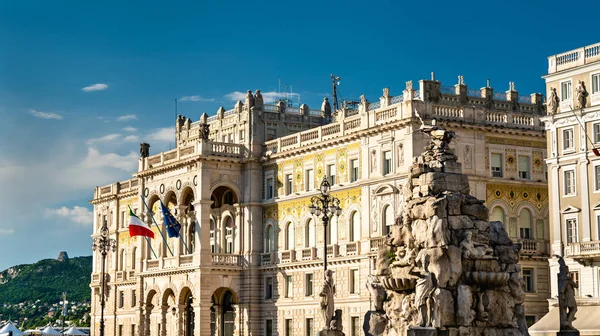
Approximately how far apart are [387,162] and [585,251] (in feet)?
47.3

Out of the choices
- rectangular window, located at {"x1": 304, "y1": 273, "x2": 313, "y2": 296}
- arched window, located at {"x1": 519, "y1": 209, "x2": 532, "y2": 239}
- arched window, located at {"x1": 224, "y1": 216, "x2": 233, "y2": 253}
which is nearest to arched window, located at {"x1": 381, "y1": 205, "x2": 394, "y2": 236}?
arched window, located at {"x1": 519, "y1": 209, "x2": 532, "y2": 239}

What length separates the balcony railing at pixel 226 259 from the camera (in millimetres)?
83625

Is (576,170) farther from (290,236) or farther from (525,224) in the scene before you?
(290,236)

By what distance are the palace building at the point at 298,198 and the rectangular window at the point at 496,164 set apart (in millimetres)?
84

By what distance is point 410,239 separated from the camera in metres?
40.7

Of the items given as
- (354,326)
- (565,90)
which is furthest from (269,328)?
(565,90)

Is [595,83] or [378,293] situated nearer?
[378,293]

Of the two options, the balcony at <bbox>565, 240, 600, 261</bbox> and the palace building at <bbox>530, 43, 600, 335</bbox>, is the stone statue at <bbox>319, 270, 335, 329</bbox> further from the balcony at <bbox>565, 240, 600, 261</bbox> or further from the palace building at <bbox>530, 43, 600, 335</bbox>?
the balcony at <bbox>565, 240, 600, 261</bbox>

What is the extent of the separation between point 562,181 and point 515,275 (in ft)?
86.6

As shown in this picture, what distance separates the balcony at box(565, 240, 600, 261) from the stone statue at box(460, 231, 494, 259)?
24.0 m

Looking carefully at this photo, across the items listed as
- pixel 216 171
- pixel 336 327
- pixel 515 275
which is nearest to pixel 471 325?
pixel 515 275

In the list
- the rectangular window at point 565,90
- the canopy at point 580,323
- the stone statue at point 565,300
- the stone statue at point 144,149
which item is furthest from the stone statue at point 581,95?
the stone statue at point 144,149

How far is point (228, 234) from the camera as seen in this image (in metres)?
86.4

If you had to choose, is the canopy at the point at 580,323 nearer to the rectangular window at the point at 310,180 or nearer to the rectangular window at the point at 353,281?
the rectangular window at the point at 353,281
